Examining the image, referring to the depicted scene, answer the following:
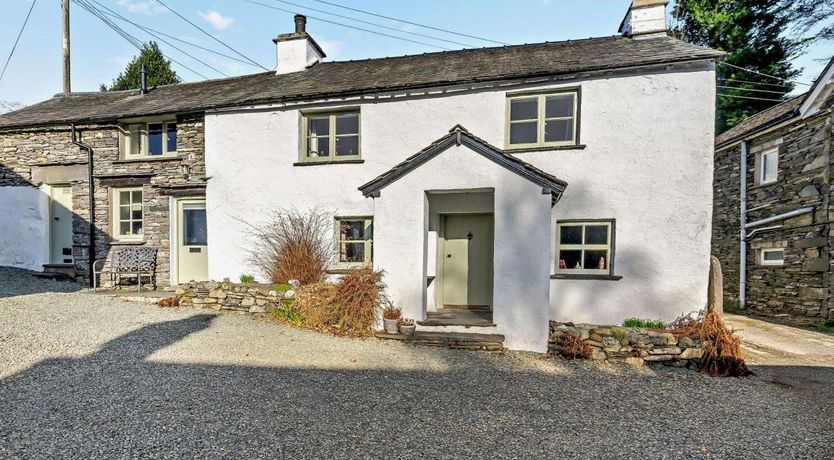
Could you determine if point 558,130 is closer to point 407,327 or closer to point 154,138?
point 407,327

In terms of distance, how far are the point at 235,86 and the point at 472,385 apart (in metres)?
11.7

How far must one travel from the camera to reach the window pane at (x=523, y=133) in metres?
8.62

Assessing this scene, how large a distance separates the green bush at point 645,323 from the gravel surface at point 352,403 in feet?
4.90

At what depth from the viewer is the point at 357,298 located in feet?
23.5

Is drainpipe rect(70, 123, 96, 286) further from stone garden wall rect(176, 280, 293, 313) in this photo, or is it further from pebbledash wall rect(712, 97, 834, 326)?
pebbledash wall rect(712, 97, 834, 326)

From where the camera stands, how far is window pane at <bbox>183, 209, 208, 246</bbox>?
420 inches

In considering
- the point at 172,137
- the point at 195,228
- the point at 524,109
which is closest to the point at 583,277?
the point at 524,109

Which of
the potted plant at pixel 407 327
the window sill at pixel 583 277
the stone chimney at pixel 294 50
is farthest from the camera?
the stone chimney at pixel 294 50

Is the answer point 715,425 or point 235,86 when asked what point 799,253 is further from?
point 235,86

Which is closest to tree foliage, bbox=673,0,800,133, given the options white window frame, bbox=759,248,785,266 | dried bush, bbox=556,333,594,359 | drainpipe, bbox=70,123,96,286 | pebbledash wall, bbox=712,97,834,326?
pebbledash wall, bbox=712,97,834,326

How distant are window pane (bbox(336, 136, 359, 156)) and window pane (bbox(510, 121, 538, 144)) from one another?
3.85 meters

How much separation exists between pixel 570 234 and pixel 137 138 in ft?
41.0

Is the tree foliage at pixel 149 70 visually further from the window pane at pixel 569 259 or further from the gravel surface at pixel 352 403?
the window pane at pixel 569 259

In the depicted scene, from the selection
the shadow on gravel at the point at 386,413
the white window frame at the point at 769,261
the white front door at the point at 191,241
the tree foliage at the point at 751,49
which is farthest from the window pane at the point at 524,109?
the tree foliage at the point at 751,49
